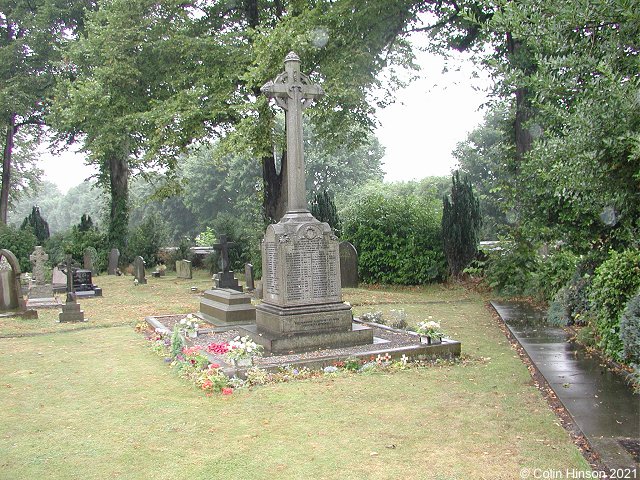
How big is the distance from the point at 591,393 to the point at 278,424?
3.32 metres

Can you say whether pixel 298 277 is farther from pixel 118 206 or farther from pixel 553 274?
pixel 118 206

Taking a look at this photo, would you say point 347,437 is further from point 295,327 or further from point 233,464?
point 295,327

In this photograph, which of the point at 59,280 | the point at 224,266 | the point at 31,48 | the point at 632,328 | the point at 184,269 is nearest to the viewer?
the point at 632,328

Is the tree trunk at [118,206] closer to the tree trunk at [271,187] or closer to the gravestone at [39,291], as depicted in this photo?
the gravestone at [39,291]

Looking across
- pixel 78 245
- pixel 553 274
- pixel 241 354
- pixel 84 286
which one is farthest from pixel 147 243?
pixel 241 354

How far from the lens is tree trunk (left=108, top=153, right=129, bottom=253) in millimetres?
30312

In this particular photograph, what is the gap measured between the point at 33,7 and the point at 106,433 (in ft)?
102

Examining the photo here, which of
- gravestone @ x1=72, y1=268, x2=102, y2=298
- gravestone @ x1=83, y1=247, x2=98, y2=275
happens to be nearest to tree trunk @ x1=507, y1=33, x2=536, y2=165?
gravestone @ x1=72, y1=268, x2=102, y2=298

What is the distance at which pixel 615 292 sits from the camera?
25.5 feet

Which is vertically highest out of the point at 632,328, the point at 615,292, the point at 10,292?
the point at 615,292

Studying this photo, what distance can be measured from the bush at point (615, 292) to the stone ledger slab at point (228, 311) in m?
6.59

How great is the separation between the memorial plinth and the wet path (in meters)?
2.82

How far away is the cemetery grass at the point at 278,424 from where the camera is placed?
191 inches

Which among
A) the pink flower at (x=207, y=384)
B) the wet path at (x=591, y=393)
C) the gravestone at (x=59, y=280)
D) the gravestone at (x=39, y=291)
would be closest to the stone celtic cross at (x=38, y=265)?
the gravestone at (x=39, y=291)
